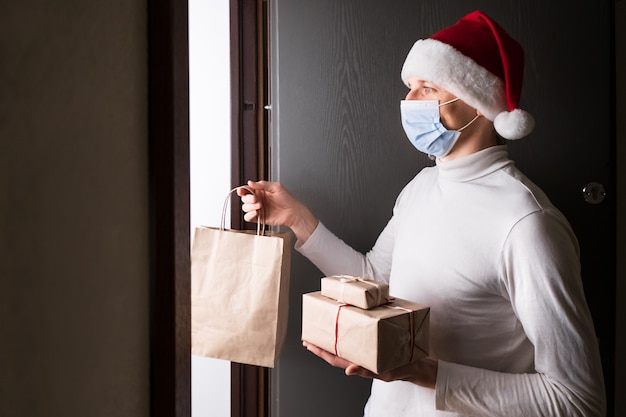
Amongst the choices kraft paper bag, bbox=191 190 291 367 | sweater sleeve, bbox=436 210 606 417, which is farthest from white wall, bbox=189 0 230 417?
sweater sleeve, bbox=436 210 606 417

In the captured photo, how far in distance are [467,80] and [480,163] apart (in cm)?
17

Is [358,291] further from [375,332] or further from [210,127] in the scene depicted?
[210,127]

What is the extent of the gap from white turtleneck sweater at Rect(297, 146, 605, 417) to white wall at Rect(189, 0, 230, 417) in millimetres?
719

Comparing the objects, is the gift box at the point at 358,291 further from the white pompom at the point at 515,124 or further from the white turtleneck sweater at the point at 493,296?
the white pompom at the point at 515,124

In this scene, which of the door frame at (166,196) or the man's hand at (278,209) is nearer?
the door frame at (166,196)

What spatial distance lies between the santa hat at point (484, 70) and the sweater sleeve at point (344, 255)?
36cm

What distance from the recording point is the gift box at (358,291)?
79cm

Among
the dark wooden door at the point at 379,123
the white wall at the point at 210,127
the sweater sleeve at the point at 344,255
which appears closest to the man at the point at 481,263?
the sweater sleeve at the point at 344,255

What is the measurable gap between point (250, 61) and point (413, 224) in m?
0.68

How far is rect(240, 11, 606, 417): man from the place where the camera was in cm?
74

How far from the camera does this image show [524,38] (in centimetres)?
114

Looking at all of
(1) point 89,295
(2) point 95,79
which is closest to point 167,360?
(1) point 89,295

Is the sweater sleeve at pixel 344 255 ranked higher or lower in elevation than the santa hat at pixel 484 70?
lower

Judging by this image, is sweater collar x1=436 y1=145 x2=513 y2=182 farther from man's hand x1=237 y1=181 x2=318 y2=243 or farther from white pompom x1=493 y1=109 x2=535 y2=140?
man's hand x1=237 y1=181 x2=318 y2=243
